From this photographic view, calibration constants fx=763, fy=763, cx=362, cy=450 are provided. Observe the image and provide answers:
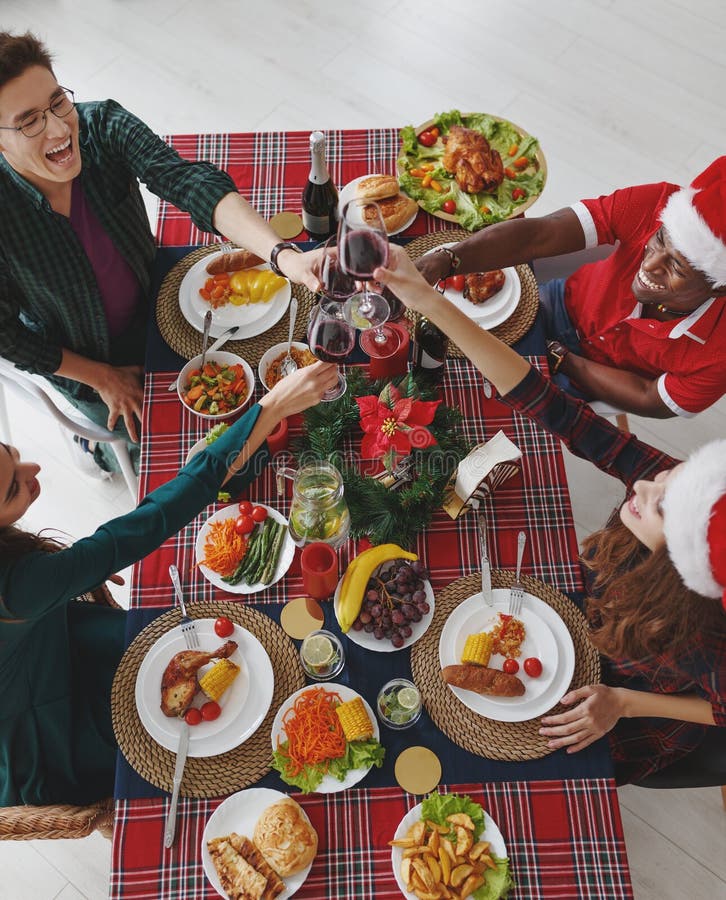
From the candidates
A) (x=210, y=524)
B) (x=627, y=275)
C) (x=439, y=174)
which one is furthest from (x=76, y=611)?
(x=627, y=275)

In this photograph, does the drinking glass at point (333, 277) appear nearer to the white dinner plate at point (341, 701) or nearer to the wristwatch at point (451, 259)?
the wristwatch at point (451, 259)

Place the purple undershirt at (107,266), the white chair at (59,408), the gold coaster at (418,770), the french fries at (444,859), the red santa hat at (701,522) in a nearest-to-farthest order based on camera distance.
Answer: the red santa hat at (701,522) → the french fries at (444,859) → the gold coaster at (418,770) → the purple undershirt at (107,266) → the white chair at (59,408)

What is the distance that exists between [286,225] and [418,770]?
4.70ft

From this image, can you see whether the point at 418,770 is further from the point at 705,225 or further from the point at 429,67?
the point at 429,67

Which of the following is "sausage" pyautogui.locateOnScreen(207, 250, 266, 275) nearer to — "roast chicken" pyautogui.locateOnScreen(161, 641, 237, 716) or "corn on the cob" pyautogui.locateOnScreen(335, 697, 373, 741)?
"roast chicken" pyautogui.locateOnScreen(161, 641, 237, 716)

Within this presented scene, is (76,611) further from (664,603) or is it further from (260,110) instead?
(260,110)

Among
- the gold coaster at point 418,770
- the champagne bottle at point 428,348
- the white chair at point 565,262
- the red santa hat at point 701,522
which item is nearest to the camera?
the red santa hat at point 701,522

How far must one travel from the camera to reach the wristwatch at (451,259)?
6.35 feet

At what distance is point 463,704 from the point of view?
1.56 m

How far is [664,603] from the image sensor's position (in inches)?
56.1

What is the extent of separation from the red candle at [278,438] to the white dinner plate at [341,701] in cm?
55

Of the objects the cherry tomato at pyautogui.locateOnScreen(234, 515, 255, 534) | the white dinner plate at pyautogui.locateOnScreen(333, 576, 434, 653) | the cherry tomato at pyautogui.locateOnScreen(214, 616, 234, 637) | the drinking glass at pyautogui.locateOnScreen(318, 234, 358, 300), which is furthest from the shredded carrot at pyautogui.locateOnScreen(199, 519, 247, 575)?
the drinking glass at pyautogui.locateOnScreen(318, 234, 358, 300)

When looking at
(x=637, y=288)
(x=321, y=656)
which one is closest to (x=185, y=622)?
(x=321, y=656)

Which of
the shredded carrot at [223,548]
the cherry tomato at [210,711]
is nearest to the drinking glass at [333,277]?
the shredded carrot at [223,548]
